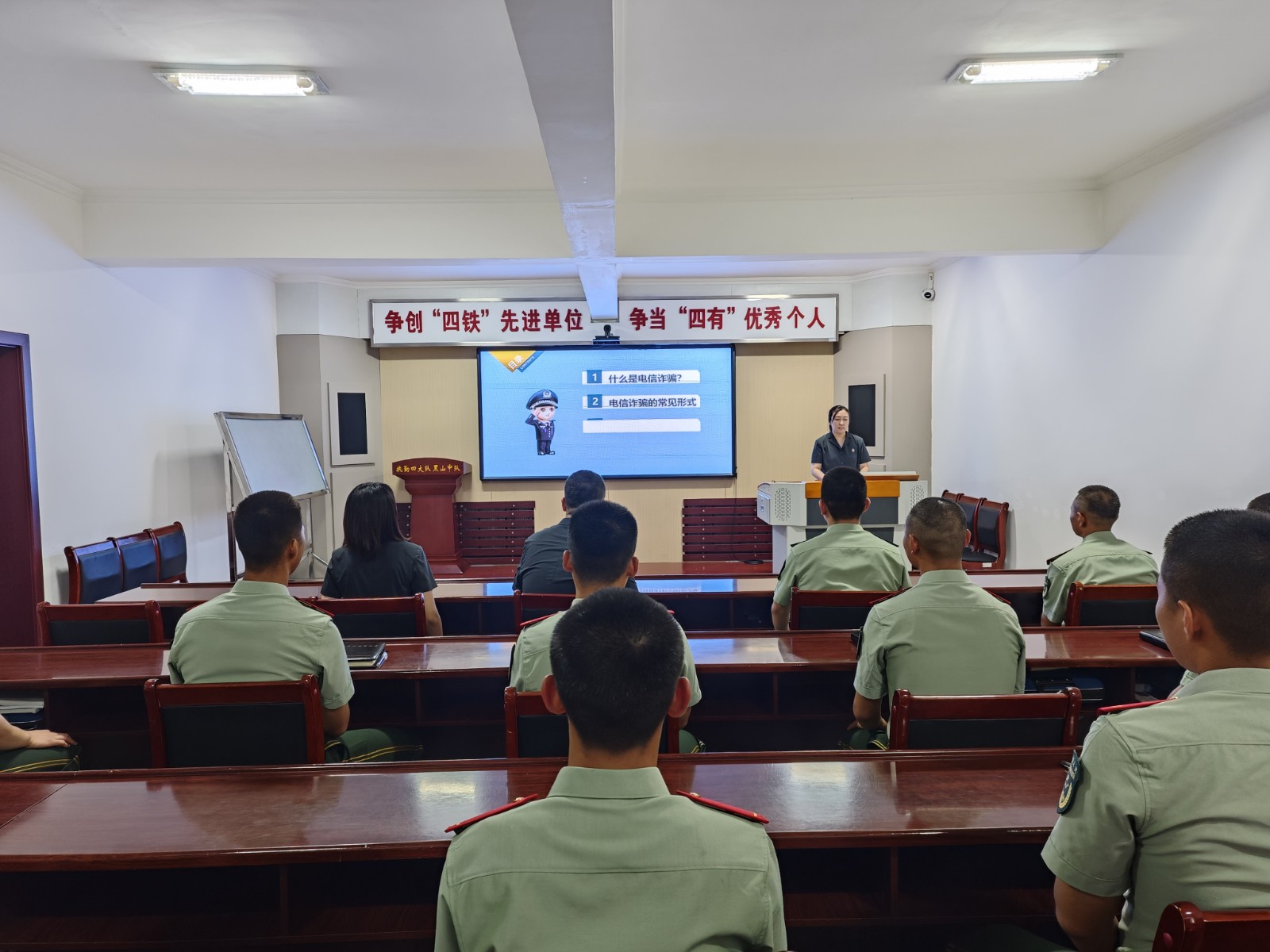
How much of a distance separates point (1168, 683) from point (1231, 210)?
96.7 inches

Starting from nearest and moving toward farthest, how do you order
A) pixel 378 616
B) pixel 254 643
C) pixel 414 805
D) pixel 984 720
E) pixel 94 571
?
pixel 414 805
pixel 984 720
pixel 254 643
pixel 378 616
pixel 94 571

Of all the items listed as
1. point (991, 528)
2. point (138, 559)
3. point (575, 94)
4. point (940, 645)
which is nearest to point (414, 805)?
point (940, 645)

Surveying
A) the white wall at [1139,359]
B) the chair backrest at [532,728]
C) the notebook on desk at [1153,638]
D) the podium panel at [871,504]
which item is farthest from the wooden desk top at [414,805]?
the podium panel at [871,504]

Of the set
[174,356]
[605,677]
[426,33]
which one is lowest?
[605,677]

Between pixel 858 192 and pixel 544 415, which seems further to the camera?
pixel 544 415

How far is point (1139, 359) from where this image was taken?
463 centimetres

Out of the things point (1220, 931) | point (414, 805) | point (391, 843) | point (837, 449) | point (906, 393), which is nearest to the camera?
point (1220, 931)

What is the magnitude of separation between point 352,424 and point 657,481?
119 inches

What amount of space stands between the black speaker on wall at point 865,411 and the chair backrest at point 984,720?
628 centimetres

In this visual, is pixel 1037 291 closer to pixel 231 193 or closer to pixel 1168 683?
pixel 1168 683

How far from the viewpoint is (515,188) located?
5086 millimetres

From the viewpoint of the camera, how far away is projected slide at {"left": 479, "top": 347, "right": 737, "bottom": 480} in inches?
323

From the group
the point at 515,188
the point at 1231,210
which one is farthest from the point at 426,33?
the point at 1231,210

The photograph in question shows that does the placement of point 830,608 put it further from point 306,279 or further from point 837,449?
point 306,279
